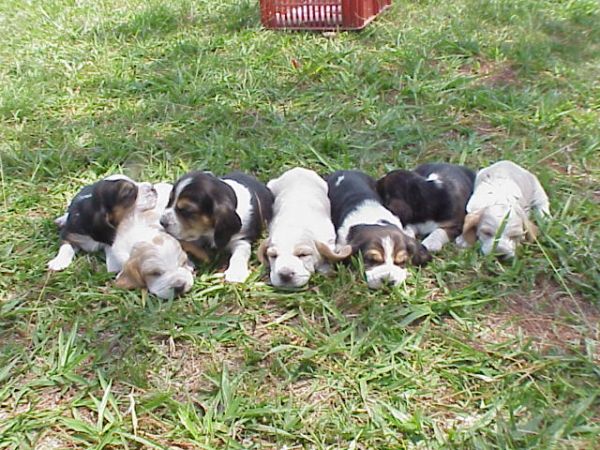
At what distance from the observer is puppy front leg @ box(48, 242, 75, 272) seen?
427cm

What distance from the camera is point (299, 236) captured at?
404 centimetres

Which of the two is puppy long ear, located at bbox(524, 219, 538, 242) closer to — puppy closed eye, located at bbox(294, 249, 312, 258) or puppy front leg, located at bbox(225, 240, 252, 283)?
puppy closed eye, located at bbox(294, 249, 312, 258)

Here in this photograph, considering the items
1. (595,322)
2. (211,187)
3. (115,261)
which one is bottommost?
(595,322)

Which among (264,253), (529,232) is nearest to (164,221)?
(264,253)

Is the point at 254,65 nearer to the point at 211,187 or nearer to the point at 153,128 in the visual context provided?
the point at 153,128

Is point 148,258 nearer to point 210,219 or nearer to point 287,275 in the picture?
point 210,219

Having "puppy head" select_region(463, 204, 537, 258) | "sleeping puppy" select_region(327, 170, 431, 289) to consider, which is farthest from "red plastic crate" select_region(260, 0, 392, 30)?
"puppy head" select_region(463, 204, 537, 258)

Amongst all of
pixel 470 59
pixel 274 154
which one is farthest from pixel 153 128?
pixel 470 59

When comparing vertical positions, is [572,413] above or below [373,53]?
below

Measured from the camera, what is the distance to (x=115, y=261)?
4164 mm

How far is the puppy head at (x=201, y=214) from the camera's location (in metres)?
4.12

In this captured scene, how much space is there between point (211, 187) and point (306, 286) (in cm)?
83

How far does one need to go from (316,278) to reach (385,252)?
41 centimetres

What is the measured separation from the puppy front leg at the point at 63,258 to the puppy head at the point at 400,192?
1.97 m
